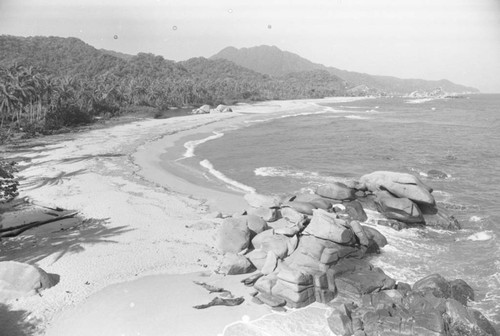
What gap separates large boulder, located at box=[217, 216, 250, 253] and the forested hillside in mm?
40699

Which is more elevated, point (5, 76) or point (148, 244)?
point (5, 76)

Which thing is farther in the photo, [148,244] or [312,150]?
[312,150]

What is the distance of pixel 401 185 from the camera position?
2342cm

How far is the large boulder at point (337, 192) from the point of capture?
23.8 meters

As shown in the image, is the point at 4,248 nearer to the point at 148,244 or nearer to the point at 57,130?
the point at 148,244

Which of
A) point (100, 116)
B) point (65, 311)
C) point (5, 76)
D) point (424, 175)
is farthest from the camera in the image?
point (100, 116)

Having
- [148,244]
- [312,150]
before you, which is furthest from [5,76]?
[148,244]

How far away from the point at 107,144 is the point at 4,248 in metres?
28.1

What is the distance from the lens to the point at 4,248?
55.1 ft

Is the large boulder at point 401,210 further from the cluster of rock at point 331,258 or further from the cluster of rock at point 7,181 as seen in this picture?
the cluster of rock at point 7,181

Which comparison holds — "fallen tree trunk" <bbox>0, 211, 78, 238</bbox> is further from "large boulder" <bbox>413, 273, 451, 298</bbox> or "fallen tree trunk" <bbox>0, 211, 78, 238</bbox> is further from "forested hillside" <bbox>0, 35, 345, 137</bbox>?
"forested hillside" <bbox>0, 35, 345, 137</bbox>

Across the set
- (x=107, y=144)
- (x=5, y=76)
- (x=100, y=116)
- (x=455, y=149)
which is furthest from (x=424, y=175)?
(x=100, y=116)

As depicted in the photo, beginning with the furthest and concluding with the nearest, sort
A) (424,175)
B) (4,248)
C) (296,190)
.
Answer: (424,175) < (296,190) < (4,248)

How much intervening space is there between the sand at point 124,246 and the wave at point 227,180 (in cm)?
106
